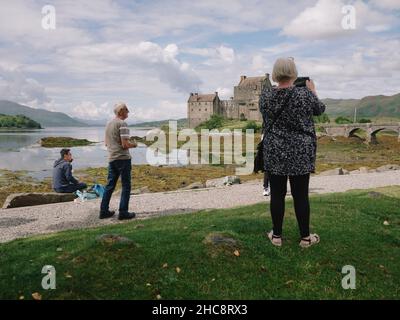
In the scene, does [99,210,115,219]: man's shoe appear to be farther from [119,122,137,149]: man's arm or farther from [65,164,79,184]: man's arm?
[65,164,79,184]: man's arm

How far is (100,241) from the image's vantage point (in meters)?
7.68

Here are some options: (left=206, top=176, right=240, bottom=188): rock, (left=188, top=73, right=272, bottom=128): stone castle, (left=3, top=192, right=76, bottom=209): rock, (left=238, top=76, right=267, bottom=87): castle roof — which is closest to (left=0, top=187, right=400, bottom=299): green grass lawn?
(left=3, top=192, right=76, bottom=209): rock

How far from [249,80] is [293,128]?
151 metres

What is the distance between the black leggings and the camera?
25.0ft

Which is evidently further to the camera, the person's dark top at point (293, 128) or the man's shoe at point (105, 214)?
the man's shoe at point (105, 214)

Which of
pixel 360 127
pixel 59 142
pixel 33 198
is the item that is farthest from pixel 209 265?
pixel 360 127

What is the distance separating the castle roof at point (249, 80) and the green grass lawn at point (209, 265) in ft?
479

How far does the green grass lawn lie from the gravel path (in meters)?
3.65

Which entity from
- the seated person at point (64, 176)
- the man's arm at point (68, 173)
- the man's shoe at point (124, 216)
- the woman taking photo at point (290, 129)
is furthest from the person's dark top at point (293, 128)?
the man's arm at point (68, 173)

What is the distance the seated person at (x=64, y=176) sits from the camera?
1764 cm

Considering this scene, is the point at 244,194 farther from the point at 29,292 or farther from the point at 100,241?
the point at 29,292

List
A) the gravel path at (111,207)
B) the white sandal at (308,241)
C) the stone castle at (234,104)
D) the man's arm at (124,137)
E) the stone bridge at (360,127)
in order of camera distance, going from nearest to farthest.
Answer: the white sandal at (308,241) < the man's arm at (124,137) < the gravel path at (111,207) < the stone bridge at (360,127) < the stone castle at (234,104)

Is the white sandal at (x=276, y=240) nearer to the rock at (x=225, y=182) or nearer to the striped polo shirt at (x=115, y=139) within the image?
the striped polo shirt at (x=115, y=139)
